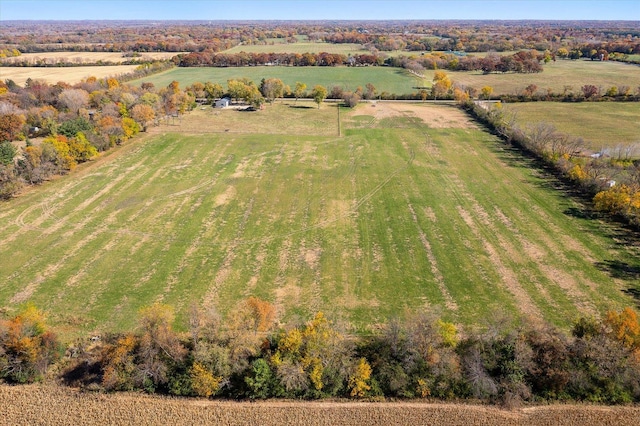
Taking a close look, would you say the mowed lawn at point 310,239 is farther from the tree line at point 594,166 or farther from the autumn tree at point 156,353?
the autumn tree at point 156,353

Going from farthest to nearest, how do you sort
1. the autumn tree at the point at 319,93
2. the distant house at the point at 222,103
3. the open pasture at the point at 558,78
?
the open pasture at the point at 558,78
the distant house at the point at 222,103
the autumn tree at the point at 319,93

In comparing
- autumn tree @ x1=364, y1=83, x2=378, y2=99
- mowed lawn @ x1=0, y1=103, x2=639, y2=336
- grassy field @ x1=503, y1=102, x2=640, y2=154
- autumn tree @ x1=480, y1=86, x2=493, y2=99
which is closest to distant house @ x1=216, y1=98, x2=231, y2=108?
mowed lawn @ x1=0, y1=103, x2=639, y2=336

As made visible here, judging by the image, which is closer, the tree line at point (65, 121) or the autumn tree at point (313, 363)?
the autumn tree at point (313, 363)

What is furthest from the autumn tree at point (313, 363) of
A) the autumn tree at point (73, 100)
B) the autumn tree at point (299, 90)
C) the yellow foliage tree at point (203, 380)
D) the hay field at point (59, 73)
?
the hay field at point (59, 73)

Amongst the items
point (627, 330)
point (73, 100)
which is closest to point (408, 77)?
point (73, 100)

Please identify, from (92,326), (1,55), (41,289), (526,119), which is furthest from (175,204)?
(1,55)

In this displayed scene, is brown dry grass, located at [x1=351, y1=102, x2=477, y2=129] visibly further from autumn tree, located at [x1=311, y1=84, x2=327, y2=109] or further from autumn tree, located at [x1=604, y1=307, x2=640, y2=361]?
autumn tree, located at [x1=604, y1=307, x2=640, y2=361]
